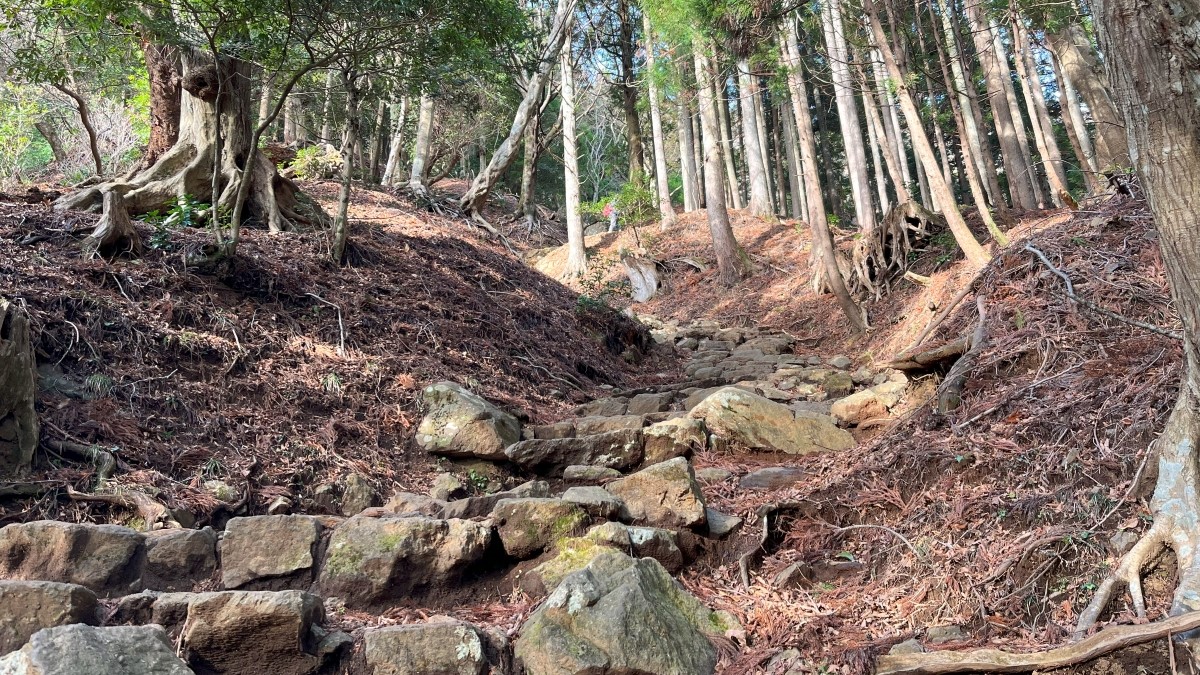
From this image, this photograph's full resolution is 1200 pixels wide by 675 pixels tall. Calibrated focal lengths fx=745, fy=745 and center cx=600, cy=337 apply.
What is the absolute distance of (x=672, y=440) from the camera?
5.64 m

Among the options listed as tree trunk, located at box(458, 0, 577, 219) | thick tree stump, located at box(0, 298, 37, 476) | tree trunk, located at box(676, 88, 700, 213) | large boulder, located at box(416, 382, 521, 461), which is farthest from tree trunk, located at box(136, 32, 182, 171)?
tree trunk, located at box(676, 88, 700, 213)

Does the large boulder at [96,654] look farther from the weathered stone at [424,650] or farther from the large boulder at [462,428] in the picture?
the large boulder at [462,428]

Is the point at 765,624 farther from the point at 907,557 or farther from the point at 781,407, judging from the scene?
the point at 781,407

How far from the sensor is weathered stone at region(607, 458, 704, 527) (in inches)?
159

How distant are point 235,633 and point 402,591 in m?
0.87

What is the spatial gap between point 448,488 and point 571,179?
12.6 metres

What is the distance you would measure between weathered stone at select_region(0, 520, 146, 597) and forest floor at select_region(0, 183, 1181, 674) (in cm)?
83

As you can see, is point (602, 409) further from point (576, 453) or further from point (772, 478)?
point (772, 478)

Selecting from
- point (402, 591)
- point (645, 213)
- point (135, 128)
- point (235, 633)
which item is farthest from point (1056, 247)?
point (135, 128)

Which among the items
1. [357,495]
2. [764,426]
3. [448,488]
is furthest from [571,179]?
[357,495]

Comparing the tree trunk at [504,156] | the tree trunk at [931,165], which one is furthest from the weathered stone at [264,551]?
the tree trunk at [504,156]

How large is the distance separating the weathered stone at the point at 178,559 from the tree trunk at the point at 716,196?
11.7 metres

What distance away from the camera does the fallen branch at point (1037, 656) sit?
2.38 metres

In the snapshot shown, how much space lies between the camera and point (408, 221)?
12.4 metres
